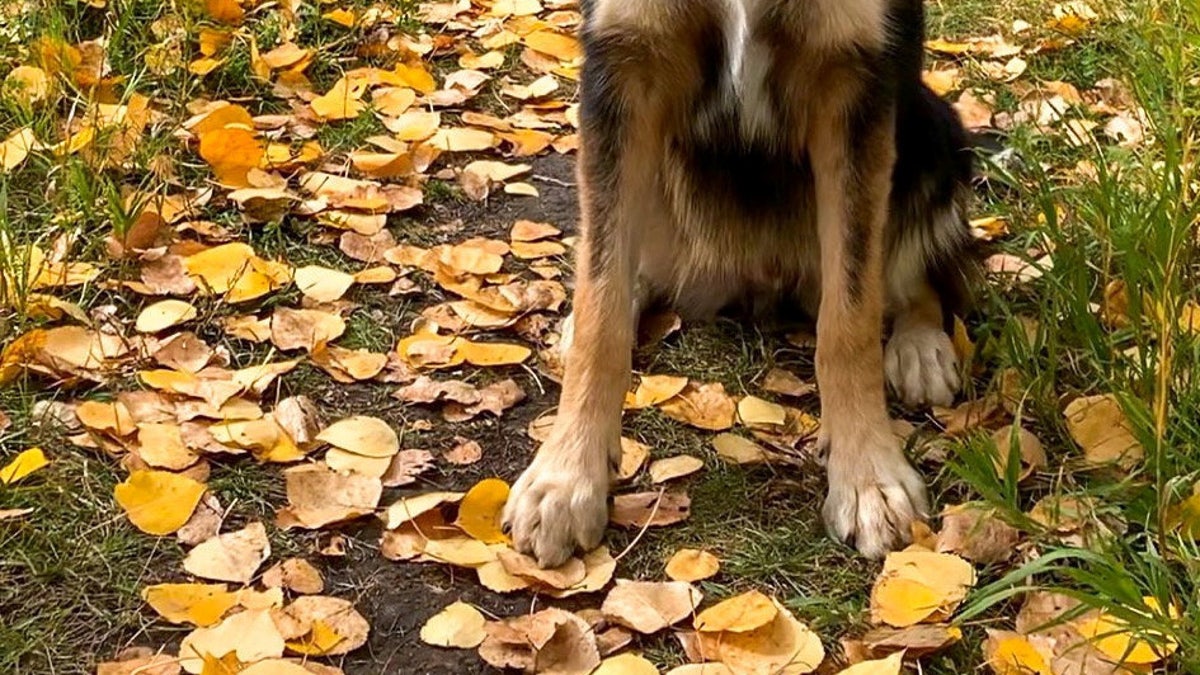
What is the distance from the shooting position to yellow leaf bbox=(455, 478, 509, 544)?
321 cm

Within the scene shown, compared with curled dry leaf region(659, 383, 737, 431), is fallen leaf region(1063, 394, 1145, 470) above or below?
above

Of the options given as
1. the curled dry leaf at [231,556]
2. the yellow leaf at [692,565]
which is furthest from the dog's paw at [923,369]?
the curled dry leaf at [231,556]

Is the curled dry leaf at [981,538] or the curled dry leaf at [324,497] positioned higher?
the curled dry leaf at [981,538]

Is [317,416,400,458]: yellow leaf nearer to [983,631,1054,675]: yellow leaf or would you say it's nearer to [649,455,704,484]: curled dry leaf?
[649,455,704,484]: curled dry leaf

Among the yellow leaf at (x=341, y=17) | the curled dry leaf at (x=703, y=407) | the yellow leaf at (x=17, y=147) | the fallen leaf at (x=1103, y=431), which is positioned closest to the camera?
the fallen leaf at (x=1103, y=431)

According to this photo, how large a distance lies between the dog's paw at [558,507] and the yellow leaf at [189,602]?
66 centimetres

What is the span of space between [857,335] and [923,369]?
20.2 inches

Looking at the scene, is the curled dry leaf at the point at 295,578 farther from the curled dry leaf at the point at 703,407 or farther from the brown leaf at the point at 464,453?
the curled dry leaf at the point at 703,407

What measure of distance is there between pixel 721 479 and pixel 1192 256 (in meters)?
1.56

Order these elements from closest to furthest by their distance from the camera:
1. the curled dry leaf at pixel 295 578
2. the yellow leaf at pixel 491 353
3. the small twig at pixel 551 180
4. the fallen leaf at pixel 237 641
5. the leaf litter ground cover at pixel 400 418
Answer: the fallen leaf at pixel 237 641, the leaf litter ground cover at pixel 400 418, the curled dry leaf at pixel 295 578, the yellow leaf at pixel 491 353, the small twig at pixel 551 180

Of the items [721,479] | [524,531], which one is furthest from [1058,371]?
[524,531]

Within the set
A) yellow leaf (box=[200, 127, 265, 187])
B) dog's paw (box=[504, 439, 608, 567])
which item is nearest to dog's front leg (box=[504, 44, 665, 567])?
dog's paw (box=[504, 439, 608, 567])

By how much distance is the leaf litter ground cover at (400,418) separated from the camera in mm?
2850

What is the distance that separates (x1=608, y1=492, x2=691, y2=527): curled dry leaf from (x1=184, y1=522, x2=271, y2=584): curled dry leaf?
0.82 metres
